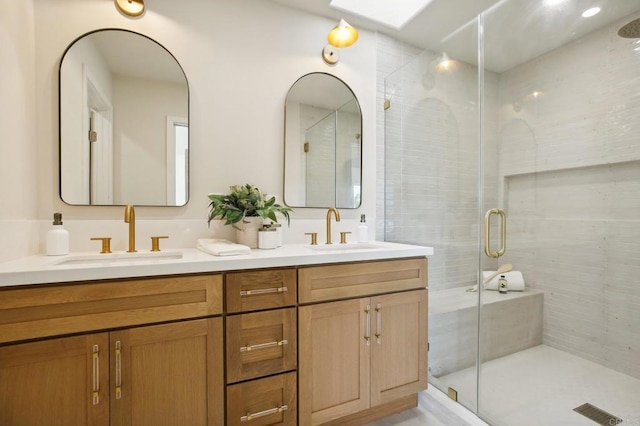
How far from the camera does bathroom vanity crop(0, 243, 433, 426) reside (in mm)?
961

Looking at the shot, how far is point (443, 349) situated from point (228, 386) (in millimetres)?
1408

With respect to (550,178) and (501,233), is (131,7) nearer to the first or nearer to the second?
(501,233)

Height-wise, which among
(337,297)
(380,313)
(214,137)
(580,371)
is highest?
(214,137)

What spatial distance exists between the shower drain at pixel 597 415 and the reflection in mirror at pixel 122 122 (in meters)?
2.37

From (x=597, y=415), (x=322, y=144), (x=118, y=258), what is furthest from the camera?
(x=322, y=144)

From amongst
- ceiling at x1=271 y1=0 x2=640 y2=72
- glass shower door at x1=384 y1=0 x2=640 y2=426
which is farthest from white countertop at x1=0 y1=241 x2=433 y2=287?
ceiling at x1=271 y1=0 x2=640 y2=72

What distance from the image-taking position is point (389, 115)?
224 cm

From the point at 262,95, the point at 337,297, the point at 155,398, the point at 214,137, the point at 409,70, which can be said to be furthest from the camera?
the point at 409,70

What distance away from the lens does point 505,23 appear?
1750mm

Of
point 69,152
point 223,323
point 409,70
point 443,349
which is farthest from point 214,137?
point 443,349

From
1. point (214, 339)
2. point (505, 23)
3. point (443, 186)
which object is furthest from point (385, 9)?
point (214, 339)

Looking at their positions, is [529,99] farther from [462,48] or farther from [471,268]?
[471,268]

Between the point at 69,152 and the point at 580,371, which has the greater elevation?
the point at 69,152

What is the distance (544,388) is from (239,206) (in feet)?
6.65
